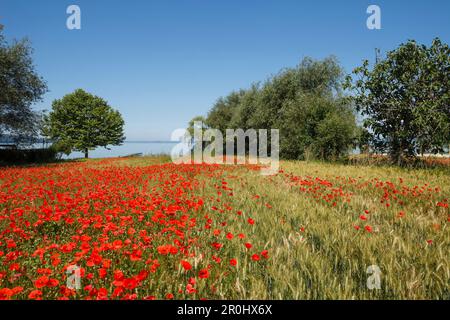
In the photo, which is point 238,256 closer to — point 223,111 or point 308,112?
point 308,112

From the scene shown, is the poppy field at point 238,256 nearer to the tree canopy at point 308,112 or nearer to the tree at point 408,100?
the tree at point 408,100

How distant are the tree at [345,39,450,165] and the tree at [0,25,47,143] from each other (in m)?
23.5

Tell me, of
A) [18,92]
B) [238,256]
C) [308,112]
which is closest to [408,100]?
[308,112]

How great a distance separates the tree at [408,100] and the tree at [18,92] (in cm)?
2346

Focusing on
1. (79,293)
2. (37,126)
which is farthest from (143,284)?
(37,126)

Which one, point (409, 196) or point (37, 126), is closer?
point (409, 196)

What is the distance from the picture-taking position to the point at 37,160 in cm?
2988

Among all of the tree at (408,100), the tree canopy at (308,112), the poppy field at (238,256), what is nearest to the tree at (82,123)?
the tree canopy at (308,112)

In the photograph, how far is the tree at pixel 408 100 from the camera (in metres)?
14.1

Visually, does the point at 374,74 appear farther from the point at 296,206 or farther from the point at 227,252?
the point at 227,252

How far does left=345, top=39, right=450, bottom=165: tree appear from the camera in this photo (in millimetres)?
14133

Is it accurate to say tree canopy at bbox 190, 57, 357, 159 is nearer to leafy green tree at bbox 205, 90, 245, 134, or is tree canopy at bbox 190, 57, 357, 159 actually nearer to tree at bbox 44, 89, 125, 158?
leafy green tree at bbox 205, 90, 245, 134

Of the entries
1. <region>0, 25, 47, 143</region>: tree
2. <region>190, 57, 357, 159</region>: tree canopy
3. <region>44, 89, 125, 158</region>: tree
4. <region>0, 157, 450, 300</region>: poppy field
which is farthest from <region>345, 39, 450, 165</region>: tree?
<region>44, 89, 125, 158</region>: tree
